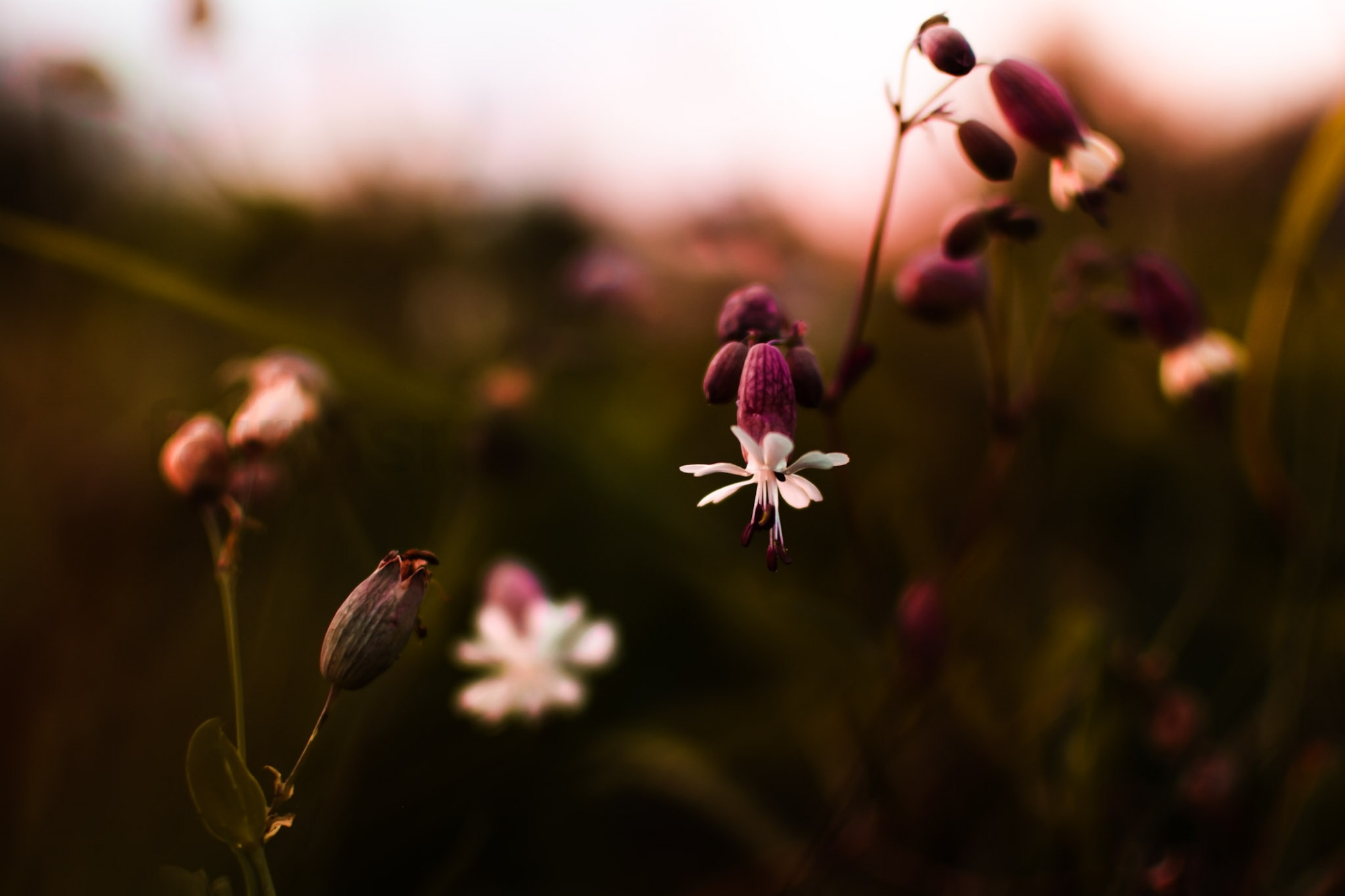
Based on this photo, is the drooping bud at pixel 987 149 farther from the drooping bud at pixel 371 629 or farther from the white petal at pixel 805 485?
the drooping bud at pixel 371 629

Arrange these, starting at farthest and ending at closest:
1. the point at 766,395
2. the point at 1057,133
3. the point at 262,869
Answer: the point at 1057,133 < the point at 766,395 < the point at 262,869

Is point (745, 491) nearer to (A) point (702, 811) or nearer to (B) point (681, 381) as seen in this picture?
(B) point (681, 381)

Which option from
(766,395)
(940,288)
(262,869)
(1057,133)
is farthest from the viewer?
(940,288)

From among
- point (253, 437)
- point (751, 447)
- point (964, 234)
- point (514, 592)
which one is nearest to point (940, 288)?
point (964, 234)

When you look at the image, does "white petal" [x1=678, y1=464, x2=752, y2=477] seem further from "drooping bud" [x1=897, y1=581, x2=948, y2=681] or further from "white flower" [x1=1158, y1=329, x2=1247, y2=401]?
"white flower" [x1=1158, y1=329, x2=1247, y2=401]

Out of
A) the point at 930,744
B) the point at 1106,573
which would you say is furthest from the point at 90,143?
the point at 1106,573

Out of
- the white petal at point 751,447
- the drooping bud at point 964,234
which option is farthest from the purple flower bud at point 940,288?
the white petal at point 751,447

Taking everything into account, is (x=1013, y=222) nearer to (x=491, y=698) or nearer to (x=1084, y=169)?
(x=1084, y=169)

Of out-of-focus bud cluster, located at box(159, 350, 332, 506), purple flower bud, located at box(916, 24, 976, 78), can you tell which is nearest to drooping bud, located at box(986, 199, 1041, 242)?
purple flower bud, located at box(916, 24, 976, 78)
